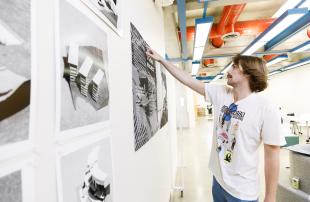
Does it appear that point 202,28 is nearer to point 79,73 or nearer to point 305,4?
point 305,4

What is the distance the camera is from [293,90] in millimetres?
9477

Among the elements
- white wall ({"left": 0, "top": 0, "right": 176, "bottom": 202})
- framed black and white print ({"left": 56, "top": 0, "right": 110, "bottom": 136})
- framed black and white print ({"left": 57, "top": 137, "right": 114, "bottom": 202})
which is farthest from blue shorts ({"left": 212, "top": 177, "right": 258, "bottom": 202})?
framed black and white print ({"left": 56, "top": 0, "right": 110, "bottom": 136})

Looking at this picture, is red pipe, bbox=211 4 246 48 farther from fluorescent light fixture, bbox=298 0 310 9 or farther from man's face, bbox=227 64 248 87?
man's face, bbox=227 64 248 87

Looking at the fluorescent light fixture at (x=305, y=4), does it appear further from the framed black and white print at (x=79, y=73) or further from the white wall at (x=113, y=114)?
the framed black and white print at (x=79, y=73)

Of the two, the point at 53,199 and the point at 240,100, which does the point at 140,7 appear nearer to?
the point at 240,100

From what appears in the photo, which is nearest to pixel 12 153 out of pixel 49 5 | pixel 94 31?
pixel 49 5

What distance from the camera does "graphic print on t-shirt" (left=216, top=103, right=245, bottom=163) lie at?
1467 millimetres

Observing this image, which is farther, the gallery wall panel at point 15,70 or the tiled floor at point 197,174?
the tiled floor at point 197,174

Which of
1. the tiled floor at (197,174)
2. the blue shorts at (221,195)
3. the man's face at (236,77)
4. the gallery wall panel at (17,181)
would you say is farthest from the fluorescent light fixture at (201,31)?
the gallery wall panel at (17,181)

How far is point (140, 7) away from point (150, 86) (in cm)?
60

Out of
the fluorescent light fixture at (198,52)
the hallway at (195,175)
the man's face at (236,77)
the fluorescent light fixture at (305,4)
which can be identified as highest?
the fluorescent light fixture at (305,4)

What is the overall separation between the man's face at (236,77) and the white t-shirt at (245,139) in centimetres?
13

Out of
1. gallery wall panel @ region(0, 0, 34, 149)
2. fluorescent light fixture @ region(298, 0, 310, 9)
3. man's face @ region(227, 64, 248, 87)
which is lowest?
gallery wall panel @ region(0, 0, 34, 149)

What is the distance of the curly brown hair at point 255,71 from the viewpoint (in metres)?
1.52
